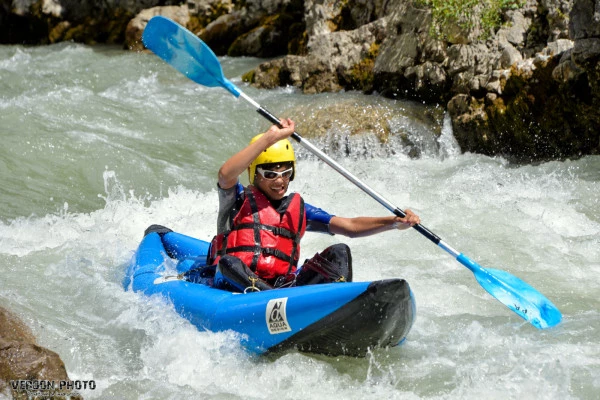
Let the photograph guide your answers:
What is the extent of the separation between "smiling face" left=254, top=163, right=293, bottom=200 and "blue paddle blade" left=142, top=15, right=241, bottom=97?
0.96m

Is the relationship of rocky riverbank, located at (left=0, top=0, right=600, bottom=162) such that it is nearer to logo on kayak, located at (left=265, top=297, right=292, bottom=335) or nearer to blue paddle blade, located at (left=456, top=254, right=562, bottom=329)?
blue paddle blade, located at (left=456, top=254, right=562, bottom=329)

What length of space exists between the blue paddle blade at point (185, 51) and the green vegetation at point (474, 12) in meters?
3.89

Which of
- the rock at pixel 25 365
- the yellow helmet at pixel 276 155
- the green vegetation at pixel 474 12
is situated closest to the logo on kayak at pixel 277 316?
the yellow helmet at pixel 276 155

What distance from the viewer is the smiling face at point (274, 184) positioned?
4.14m

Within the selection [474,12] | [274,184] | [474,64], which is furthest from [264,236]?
[474,12]

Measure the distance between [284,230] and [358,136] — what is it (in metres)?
4.00

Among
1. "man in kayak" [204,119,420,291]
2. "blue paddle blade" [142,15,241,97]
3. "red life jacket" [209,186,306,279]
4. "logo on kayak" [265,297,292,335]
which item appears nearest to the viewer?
"logo on kayak" [265,297,292,335]

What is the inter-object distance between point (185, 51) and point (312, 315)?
2230 millimetres

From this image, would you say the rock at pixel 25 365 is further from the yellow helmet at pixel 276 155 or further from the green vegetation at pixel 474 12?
the green vegetation at pixel 474 12

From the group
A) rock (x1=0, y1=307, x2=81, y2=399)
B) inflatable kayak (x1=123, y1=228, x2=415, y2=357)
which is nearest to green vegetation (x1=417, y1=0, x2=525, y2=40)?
inflatable kayak (x1=123, y1=228, x2=415, y2=357)

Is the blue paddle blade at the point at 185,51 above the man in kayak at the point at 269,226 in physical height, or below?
above

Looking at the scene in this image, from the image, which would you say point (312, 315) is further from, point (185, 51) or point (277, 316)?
point (185, 51)

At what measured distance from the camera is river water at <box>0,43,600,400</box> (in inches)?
143

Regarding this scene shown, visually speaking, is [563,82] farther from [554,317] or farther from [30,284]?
[30,284]
